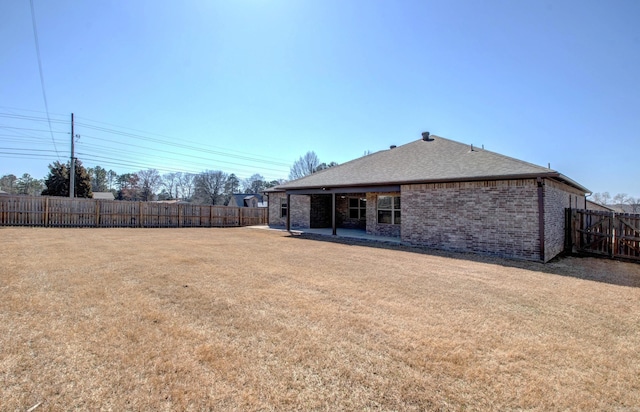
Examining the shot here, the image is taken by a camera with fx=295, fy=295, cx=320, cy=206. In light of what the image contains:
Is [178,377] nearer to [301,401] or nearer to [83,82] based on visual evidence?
[301,401]

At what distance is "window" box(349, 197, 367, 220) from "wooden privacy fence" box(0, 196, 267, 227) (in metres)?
9.32

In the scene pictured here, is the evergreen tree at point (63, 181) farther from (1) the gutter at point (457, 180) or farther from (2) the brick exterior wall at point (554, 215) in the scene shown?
(2) the brick exterior wall at point (554, 215)

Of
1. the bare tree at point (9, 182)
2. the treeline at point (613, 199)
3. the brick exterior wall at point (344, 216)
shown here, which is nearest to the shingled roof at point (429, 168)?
the brick exterior wall at point (344, 216)

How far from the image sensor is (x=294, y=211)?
65.3 feet

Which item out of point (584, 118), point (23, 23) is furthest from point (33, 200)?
point (584, 118)

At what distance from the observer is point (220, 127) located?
2397 cm

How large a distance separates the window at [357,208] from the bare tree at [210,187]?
46.5 meters

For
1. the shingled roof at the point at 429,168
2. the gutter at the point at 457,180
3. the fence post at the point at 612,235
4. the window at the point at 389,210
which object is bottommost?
the fence post at the point at 612,235

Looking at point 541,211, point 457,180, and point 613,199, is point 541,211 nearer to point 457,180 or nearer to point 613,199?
point 457,180

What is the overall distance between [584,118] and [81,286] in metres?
20.4

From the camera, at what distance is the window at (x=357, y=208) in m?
18.0

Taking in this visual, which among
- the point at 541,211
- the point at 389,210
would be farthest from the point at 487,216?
the point at 389,210

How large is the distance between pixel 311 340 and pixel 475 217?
28.5 feet

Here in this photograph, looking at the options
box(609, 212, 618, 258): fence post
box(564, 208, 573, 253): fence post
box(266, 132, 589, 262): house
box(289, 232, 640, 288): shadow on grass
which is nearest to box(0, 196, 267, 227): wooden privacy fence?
box(266, 132, 589, 262): house
